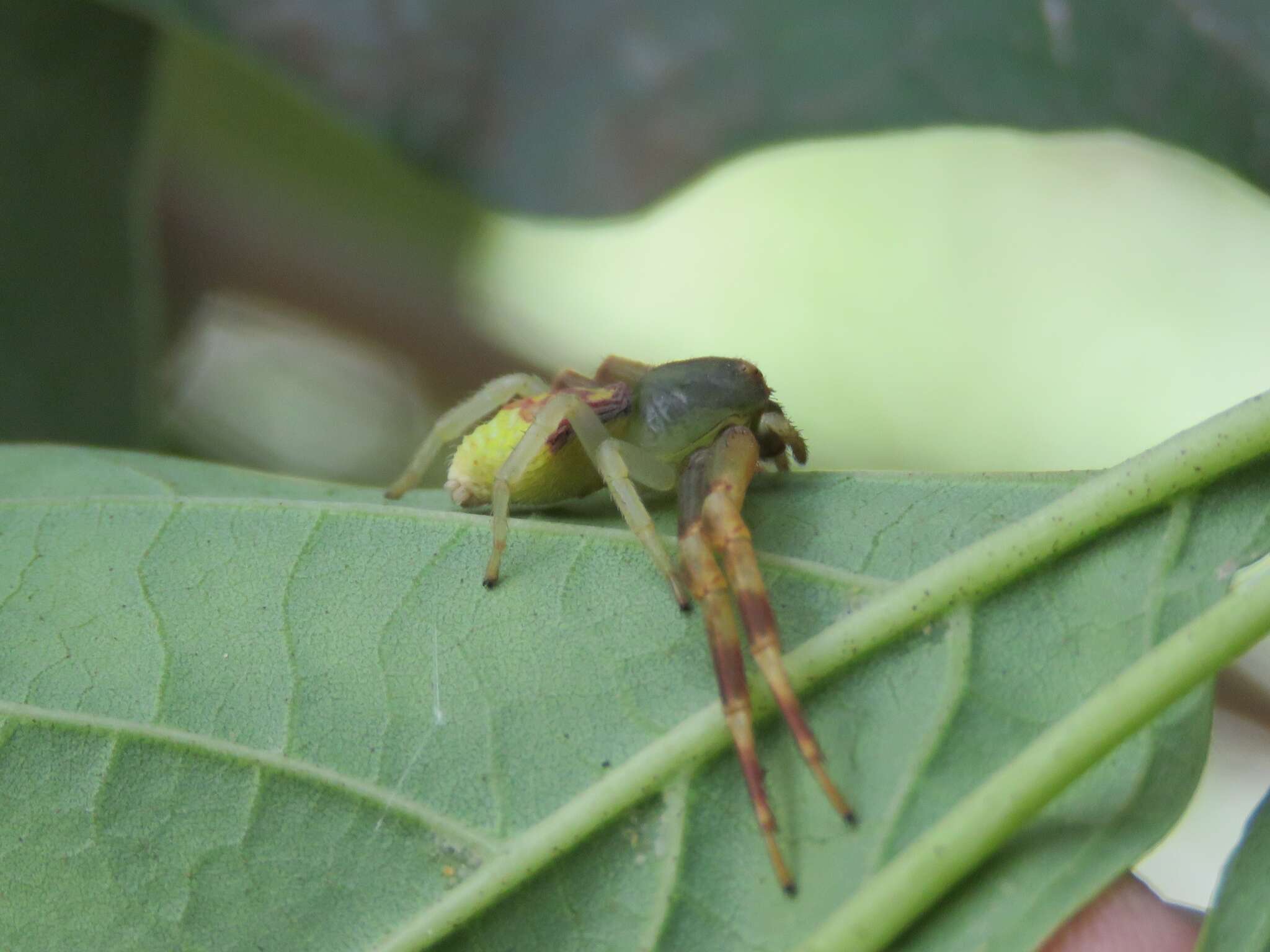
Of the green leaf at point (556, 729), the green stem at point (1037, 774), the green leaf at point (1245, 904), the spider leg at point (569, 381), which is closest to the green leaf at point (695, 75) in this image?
the spider leg at point (569, 381)

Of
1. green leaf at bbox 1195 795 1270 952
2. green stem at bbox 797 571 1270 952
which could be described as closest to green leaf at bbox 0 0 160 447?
green stem at bbox 797 571 1270 952

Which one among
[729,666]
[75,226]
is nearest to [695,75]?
[729,666]

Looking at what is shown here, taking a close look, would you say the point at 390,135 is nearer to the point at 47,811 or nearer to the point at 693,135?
the point at 693,135

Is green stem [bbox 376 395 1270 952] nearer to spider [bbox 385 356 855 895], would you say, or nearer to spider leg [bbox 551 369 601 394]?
spider [bbox 385 356 855 895]

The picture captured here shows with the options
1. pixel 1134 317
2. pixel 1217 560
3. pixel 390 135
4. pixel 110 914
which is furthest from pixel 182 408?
pixel 1134 317

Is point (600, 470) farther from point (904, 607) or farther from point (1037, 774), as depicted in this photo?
point (1037, 774)

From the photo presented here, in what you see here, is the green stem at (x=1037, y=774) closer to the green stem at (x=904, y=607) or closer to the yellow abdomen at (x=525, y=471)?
the green stem at (x=904, y=607)
